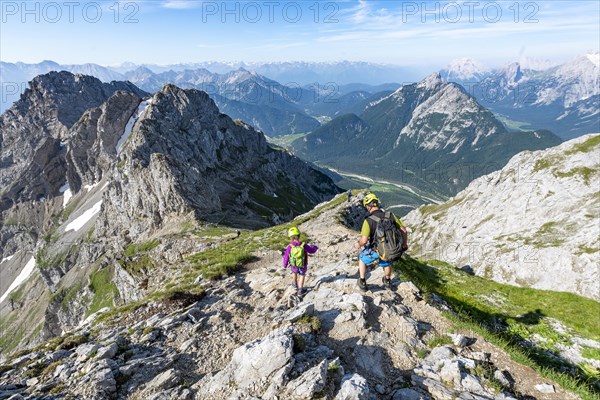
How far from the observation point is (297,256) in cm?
1923

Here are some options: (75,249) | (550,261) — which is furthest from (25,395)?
(75,249)

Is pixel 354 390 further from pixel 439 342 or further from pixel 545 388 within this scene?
pixel 545 388

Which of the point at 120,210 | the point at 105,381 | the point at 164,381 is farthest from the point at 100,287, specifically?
the point at 164,381

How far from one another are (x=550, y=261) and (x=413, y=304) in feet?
198

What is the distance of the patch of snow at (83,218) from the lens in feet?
545

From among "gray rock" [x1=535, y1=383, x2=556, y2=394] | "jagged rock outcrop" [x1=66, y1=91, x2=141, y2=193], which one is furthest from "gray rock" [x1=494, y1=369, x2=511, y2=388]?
"jagged rock outcrop" [x1=66, y1=91, x2=141, y2=193]

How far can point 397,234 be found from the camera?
53.8 ft

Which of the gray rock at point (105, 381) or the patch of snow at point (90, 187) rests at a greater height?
the gray rock at point (105, 381)

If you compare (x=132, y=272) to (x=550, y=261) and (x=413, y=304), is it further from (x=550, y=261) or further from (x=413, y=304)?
(x=550, y=261)

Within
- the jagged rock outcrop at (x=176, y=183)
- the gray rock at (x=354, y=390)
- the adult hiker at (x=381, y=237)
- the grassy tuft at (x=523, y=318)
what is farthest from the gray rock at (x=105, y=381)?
the jagged rock outcrop at (x=176, y=183)

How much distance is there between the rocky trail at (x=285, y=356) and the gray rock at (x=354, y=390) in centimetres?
4

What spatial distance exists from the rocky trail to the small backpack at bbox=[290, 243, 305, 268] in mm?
1801

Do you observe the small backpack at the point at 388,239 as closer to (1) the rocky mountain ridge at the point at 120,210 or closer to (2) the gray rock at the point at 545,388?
(2) the gray rock at the point at 545,388

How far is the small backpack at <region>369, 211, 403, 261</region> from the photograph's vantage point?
16188mm
